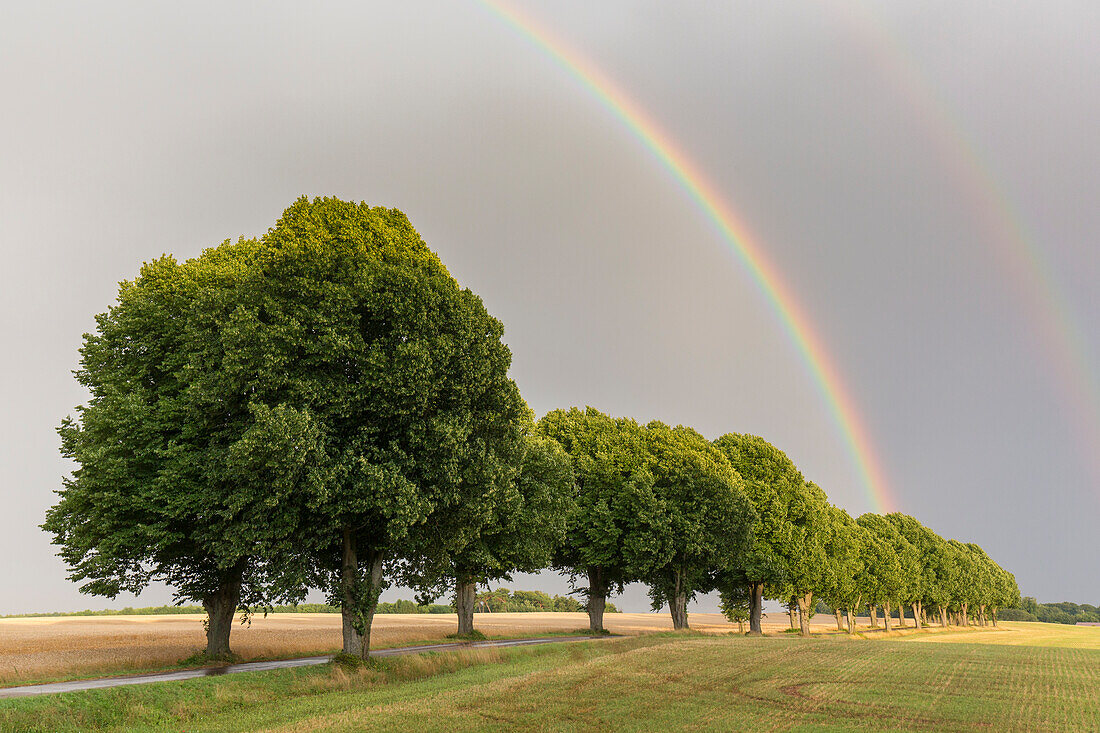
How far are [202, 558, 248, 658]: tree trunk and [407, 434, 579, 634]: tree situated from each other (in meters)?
10.1

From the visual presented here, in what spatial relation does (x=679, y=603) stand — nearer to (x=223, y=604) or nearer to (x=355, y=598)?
(x=355, y=598)

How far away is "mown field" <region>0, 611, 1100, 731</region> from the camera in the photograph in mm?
21875

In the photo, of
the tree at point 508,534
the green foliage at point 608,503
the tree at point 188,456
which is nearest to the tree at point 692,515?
the green foliage at point 608,503

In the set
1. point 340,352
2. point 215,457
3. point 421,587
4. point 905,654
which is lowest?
point 905,654

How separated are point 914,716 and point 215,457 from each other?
30.5m

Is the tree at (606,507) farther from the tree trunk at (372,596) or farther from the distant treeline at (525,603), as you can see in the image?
the distant treeline at (525,603)

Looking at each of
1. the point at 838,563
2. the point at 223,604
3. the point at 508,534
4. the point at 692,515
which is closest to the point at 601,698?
the point at 508,534

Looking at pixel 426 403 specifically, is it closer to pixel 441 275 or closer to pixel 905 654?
pixel 441 275

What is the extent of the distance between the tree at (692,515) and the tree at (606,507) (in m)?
1.30

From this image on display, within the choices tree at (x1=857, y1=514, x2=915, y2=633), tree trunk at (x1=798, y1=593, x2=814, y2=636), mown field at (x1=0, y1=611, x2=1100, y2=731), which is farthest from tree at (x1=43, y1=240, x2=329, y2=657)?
tree at (x1=857, y1=514, x2=915, y2=633)

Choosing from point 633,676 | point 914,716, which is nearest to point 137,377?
point 633,676

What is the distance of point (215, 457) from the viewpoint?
3334cm

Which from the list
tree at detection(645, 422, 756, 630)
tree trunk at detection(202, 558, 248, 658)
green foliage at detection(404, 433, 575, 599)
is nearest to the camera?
green foliage at detection(404, 433, 575, 599)

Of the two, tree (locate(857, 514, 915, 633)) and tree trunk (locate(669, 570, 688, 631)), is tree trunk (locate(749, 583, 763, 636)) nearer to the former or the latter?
tree trunk (locate(669, 570, 688, 631))
